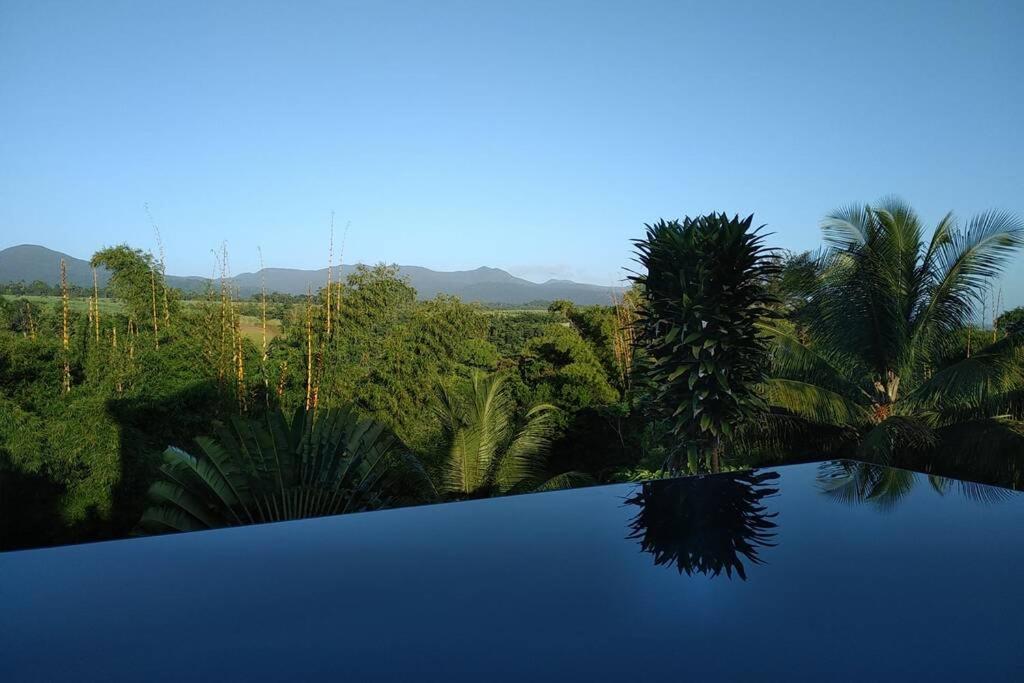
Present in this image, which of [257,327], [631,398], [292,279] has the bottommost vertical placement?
[631,398]

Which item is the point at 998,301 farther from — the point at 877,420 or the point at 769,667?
the point at 769,667

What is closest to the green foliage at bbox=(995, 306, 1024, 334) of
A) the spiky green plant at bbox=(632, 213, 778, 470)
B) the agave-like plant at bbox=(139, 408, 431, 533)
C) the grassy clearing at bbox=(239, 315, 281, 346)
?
the spiky green plant at bbox=(632, 213, 778, 470)

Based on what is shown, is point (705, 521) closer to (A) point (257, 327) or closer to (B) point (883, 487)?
(B) point (883, 487)

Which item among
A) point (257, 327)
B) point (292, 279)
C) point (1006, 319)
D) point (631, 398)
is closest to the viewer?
point (1006, 319)

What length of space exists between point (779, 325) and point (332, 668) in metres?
6.82

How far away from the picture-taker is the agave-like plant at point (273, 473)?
14.0 ft

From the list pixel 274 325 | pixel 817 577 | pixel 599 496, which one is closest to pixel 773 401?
pixel 599 496

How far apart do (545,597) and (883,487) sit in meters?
1.16

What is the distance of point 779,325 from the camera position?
7062 mm

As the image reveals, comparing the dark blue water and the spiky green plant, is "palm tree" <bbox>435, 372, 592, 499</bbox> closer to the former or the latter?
the spiky green plant

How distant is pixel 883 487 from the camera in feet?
6.07

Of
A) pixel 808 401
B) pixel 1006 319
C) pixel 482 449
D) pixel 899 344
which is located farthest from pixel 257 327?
pixel 1006 319

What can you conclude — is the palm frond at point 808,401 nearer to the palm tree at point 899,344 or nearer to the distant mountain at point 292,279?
the palm tree at point 899,344

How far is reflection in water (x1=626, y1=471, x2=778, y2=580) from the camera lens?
1.29 meters
